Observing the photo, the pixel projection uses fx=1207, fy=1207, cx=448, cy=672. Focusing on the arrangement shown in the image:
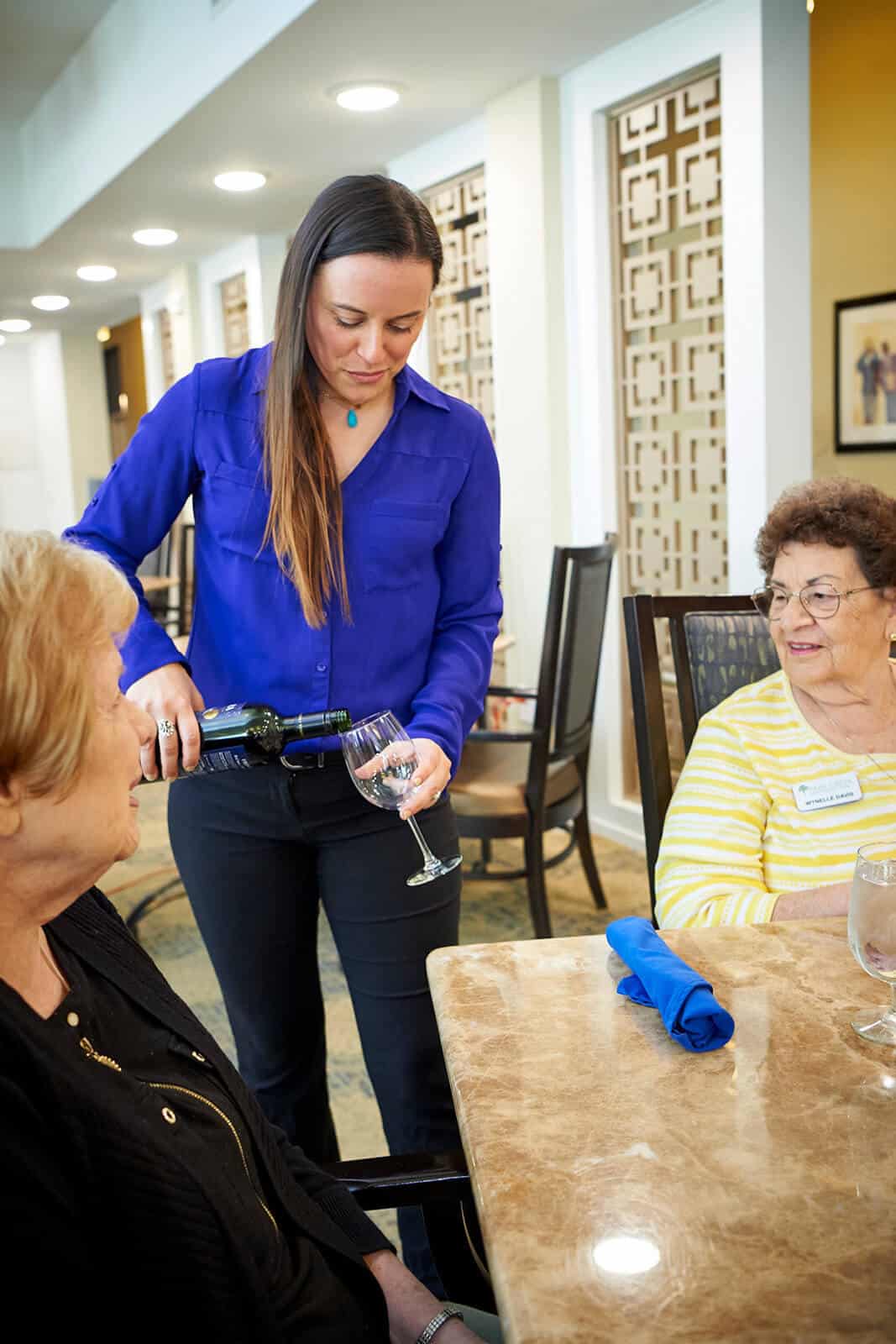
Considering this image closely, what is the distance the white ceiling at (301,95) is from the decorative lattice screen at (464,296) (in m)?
0.26

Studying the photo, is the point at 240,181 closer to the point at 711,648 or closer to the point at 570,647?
the point at 570,647

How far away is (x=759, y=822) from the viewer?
5.30 ft

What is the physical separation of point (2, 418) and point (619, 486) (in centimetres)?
996

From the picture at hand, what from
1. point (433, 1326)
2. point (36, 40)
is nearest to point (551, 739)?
point (433, 1326)

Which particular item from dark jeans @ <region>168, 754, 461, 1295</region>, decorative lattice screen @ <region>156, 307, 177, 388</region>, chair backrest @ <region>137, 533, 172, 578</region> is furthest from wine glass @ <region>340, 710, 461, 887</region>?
decorative lattice screen @ <region>156, 307, 177, 388</region>

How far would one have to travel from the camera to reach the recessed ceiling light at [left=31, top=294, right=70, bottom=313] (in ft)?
29.4

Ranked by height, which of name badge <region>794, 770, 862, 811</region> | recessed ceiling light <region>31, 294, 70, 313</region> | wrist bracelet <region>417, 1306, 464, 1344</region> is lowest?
wrist bracelet <region>417, 1306, 464, 1344</region>

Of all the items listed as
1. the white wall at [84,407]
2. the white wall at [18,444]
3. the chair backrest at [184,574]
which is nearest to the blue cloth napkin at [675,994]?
the chair backrest at [184,574]

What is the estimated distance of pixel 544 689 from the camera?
3.15 meters

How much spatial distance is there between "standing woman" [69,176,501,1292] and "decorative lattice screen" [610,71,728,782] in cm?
211

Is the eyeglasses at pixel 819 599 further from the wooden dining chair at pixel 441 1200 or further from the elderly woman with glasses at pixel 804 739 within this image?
the wooden dining chair at pixel 441 1200

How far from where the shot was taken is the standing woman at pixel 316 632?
1604mm

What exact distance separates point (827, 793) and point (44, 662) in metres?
1.09

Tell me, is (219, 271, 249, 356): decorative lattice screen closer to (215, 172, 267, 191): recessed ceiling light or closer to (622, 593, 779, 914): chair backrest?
(215, 172, 267, 191): recessed ceiling light
